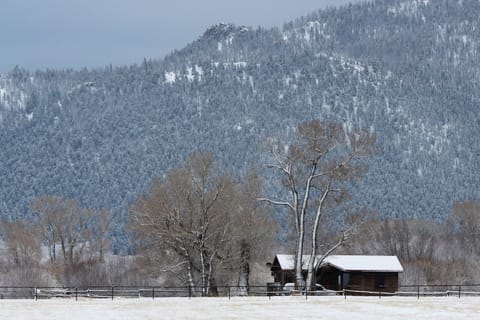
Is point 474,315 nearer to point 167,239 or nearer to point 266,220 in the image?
point 167,239

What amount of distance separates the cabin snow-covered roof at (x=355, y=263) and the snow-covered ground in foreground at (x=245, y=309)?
59.2 feet

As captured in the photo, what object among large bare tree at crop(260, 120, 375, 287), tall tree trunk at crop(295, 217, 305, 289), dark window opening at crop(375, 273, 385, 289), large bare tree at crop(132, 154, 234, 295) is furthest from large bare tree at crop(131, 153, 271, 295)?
dark window opening at crop(375, 273, 385, 289)

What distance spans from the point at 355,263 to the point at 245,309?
31.5 meters

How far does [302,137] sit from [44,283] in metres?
44.6

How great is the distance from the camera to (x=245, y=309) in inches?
1935

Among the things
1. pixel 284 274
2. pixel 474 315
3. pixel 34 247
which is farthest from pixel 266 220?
pixel 34 247

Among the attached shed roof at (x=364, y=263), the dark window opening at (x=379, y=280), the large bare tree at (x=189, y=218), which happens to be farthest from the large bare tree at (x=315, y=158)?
the dark window opening at (x=379, y=280)

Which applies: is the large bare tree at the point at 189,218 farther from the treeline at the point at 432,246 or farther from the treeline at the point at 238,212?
the treeline at the point at 432,246

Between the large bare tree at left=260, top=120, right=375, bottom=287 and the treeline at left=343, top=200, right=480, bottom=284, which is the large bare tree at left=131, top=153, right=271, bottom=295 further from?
the treeline at left=343, top=200, right=480, bottom=284

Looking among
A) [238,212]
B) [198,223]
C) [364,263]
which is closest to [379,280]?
[364,263]

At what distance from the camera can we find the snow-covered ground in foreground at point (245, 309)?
44906mm

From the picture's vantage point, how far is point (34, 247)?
123 m

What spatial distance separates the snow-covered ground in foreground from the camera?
44906 millimetres

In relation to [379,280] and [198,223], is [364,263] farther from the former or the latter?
[198,223]
